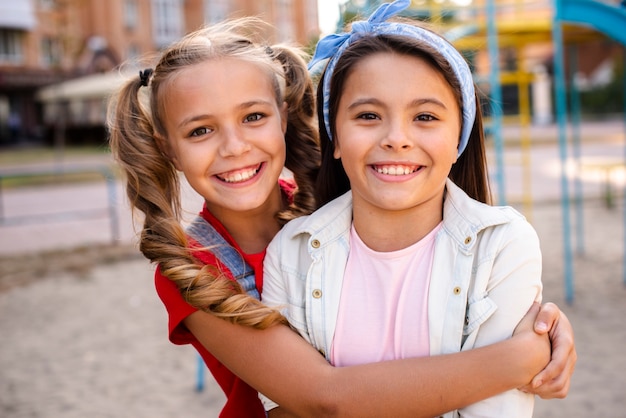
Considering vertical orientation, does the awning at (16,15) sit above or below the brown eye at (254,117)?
above

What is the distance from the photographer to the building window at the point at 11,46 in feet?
Answer: 96.0

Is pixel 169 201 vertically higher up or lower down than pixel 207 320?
higher up

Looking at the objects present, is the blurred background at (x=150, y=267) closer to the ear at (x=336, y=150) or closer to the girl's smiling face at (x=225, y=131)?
the girl's smiling face at (x=225, y=131)

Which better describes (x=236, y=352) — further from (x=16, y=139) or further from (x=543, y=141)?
(x=16, y=139)

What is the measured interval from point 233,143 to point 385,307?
51 centimetres

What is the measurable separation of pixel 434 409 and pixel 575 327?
11.0 feet

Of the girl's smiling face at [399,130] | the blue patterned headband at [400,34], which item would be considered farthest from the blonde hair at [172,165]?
the girl's smiling face at [399,130]

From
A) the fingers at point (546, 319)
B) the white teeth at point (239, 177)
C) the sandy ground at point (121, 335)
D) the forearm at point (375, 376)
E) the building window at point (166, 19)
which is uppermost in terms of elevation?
the building window at point (166, 19)

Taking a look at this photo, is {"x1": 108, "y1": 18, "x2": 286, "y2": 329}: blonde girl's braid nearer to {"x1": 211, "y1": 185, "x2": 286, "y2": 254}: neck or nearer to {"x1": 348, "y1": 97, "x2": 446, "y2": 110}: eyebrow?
{"x1": 211, "y1": 185, "x2": 286, "y2": 254}: neck

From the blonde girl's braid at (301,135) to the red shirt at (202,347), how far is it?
22 cm

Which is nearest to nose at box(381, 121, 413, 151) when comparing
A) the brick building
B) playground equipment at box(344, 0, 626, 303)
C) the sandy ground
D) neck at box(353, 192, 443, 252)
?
neck at box(353, 192, 443, 252)

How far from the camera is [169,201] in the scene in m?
1.71

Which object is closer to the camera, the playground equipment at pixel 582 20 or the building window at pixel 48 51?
the playground equipment at pixel 582 20

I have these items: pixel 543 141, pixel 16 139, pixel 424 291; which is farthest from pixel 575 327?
pixel 16 139
